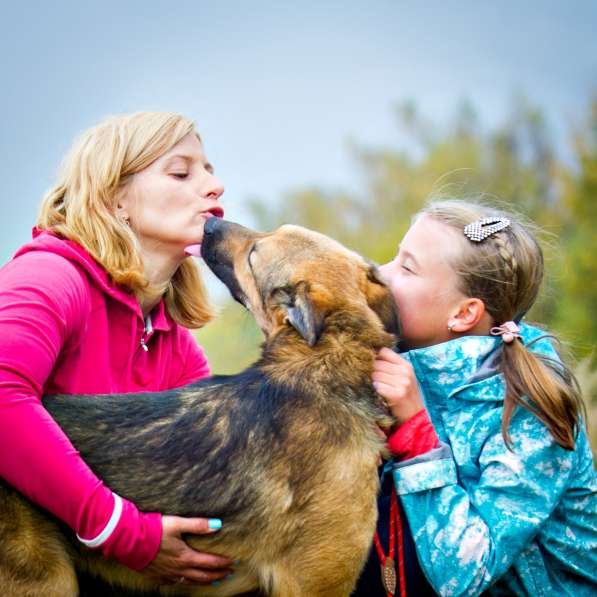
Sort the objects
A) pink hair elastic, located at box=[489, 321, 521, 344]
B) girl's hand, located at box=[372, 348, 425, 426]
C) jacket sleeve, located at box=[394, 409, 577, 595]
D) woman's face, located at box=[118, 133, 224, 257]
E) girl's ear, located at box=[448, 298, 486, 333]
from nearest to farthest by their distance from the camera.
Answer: jacket sleeve, located at box=[394, 409, 577, 595] < girl's hand, located at box=[372, 348, 425, 426] < pink hair elastic, located at box=[489, 321, 521, 344] < girl's ear, located at box=[448, 298, 486, 333] < woman's face, located at box=[118, 133, 224, 257]

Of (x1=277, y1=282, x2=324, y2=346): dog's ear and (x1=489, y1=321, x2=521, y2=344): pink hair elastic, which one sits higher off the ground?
(x1=277, y1=282, x2=324, y2=346): dog's ear

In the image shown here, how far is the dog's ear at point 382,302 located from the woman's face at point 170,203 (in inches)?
35.7

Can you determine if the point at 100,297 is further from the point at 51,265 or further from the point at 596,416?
the point at 596,416

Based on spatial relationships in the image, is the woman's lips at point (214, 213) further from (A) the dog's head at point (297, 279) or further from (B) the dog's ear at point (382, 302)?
(B) the dog's ear at point (382, 302)

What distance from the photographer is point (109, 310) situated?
3.56m

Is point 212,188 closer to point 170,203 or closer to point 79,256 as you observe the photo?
point 170,203

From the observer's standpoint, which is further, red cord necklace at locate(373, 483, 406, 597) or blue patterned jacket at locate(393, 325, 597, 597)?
red cord necklace at locate(373, 483, 406, 597)

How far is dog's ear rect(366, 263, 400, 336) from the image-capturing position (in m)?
3.30

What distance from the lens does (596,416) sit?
601 cm

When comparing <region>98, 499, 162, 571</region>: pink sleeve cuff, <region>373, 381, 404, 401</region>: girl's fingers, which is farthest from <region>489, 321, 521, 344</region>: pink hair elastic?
<region>98, 499, 162, 571</region>: pink sleeve cuff

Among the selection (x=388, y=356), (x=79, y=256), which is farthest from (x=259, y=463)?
(x=79, y=256)

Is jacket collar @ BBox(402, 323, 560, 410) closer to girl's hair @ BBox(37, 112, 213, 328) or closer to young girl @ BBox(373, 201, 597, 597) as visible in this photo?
young girl @ BBox(373, 201, 597, 597)

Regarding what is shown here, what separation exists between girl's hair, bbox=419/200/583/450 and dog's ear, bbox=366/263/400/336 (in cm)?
35

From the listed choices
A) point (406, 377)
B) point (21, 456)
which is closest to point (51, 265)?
point (21, 456)
